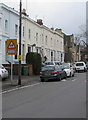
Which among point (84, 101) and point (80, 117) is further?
point (84, 101)

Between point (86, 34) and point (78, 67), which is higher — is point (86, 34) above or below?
above

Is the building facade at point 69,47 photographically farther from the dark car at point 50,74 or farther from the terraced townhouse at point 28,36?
the dark car at point 50,74

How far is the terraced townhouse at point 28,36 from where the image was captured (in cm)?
3312

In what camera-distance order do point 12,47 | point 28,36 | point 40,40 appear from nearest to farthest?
point 12,47, point 28,36, point 40,40

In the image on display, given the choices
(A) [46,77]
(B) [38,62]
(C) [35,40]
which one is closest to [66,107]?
(A) [46,77]

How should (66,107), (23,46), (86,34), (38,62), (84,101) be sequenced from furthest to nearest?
(86,34) → (23,46) → (38,62) → (84,101) → (66,107)

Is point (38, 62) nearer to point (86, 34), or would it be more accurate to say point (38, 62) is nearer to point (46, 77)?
point (46, 77)

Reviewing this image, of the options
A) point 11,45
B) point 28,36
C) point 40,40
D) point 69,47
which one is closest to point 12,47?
point 11,45

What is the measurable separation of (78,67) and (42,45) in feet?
24.1

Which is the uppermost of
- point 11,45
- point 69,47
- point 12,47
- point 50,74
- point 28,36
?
point 69,47

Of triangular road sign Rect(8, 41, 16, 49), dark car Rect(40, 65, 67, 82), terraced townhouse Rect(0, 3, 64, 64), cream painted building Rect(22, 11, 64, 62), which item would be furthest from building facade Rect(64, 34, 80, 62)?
triangular road sign Rect(8, 41, 16, 49)

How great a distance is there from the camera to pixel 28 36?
133 ft

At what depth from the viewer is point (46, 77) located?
24.7m

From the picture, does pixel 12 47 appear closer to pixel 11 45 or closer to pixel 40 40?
pixel 11 45
